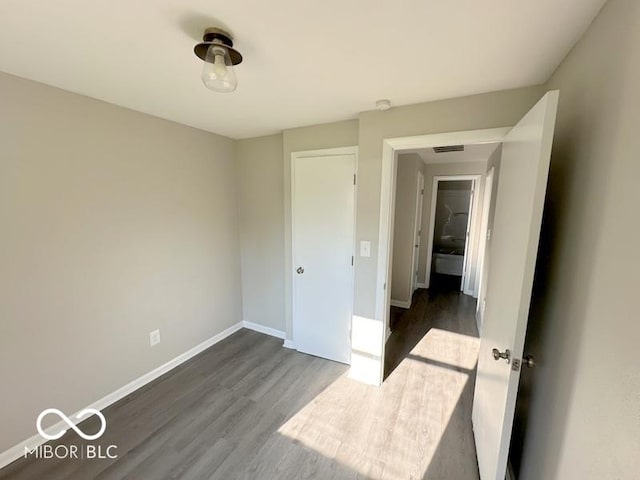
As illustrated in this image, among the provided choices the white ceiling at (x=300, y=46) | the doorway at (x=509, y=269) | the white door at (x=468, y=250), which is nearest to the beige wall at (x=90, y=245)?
the white ceiling at (x=300, y=46)

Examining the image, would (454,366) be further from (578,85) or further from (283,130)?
(283,130)

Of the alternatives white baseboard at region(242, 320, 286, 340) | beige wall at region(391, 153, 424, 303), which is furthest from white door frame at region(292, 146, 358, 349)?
beige wall at region(391, 153, 424, 303)

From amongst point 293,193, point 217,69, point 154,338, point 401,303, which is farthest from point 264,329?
point 217,69

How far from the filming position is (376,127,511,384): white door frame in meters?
1.75

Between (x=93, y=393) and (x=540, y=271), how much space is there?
3.05 m

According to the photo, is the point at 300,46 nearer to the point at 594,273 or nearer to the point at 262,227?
the point at 594,273

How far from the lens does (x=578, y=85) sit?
1.12 m

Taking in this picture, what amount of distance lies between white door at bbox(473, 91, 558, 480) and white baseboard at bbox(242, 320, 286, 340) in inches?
81.0

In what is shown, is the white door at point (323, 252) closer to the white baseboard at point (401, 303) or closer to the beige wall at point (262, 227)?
the beige wall at point (262, 227)

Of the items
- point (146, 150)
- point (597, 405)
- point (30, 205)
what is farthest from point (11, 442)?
point (597, 405)

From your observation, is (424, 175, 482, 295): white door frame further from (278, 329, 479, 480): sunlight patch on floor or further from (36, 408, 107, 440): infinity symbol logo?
(36, 408, 107, 440): infinity symbol logo

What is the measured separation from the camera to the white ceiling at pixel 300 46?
3.20ft

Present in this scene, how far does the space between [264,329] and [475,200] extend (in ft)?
12.9

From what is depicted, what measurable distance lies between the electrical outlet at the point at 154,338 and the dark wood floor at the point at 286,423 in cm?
34
